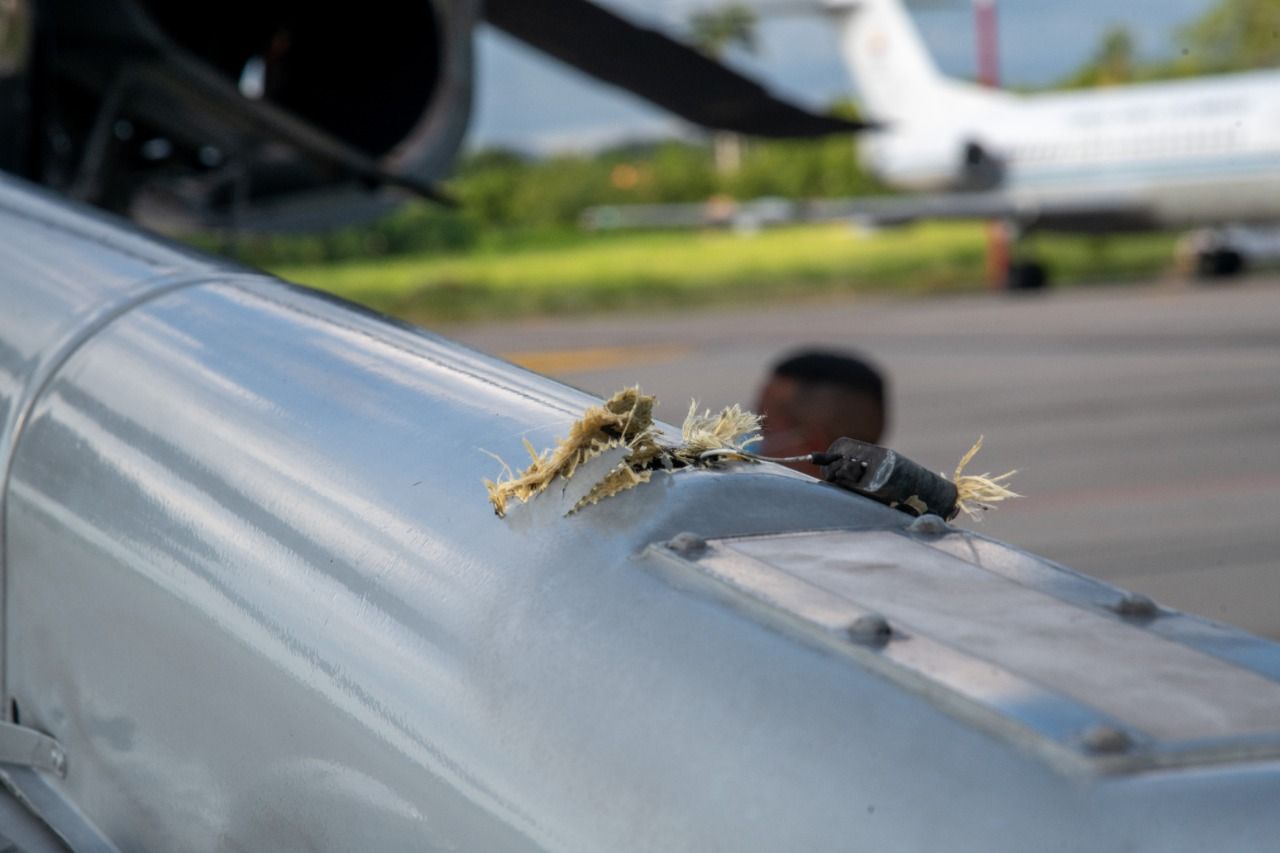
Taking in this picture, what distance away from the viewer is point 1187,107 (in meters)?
25.6

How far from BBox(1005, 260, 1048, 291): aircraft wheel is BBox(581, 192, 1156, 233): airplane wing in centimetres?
157

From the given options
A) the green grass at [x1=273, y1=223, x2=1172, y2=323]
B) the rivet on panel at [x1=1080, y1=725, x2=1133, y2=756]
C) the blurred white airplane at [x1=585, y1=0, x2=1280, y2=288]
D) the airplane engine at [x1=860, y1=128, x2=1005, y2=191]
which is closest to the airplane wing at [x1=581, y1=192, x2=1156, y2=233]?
the blurred white airplane at [x1=585, y1=0, x2=1280, y2=288]

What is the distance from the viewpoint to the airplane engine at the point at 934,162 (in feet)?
94.9

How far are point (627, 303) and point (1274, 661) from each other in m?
26.9

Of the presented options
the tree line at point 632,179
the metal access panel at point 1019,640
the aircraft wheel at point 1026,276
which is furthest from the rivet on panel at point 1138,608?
the tree line at point 632,179

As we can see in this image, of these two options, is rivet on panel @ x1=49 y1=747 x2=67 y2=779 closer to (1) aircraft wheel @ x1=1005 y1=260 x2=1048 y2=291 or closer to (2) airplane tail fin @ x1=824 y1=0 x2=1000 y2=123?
(1) aircraft wheel @ x1=1005 y1=260 x2=1048 y2=291

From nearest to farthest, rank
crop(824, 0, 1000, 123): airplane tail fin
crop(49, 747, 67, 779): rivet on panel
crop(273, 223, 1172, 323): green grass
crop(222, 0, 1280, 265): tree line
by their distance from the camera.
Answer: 1. crop(49, 747, 67, 779): rivet on panel
2. crop(273, 223, 1172, 323): green grass
3. crop(824, 0, 1000, 123): airplane tail fin
4. crop(222, 0, 1280, 265): tree line

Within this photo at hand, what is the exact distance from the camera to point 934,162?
2969 centimetres

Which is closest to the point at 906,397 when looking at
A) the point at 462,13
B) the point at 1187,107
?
the point at 462,13

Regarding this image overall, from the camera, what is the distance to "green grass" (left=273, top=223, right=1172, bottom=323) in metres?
27.7

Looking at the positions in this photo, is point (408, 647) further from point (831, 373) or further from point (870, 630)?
point (831, 373)

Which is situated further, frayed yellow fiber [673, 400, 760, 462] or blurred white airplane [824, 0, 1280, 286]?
blurred white airplane [824, 0, 1280, 286]

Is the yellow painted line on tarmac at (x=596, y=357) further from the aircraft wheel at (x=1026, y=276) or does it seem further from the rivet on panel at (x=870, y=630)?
the rivet on panel at (x=870, y=630)

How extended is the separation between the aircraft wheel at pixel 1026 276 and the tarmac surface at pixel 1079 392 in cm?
80
